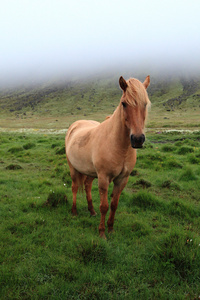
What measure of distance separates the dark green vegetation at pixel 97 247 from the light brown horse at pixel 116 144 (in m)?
0.93

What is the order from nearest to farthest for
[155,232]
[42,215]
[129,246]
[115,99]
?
[129,246], [155,232], [42,215], [115,99]

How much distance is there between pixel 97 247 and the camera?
4008 millimetres

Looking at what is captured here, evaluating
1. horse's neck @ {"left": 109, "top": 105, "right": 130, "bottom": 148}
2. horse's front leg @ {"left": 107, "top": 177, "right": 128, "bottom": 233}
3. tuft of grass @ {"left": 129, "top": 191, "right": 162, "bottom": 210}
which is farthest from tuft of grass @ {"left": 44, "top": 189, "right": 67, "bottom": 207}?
horse's neck @ {"left": 109, "top": 105, "right": 130, "bottom": 148}

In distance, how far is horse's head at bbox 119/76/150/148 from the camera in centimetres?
368

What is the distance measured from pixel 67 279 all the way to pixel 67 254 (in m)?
0.71

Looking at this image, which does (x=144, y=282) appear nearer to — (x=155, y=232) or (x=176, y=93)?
(x=155, y=232)

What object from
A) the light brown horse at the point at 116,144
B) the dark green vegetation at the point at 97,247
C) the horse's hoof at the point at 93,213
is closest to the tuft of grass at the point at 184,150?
the dark green vegetation at the point at 97,247

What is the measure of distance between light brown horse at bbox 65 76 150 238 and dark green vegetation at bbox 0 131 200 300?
3.04 feet

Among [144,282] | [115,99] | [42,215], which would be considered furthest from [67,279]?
[115,99]

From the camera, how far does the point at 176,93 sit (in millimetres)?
155875

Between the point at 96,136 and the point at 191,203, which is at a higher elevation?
the point at 96,136

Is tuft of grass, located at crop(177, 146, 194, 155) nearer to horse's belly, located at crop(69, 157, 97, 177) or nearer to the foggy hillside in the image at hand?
horse's belly, located at crop(69, 157, 97, 177)

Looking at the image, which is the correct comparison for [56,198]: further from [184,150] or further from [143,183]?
[184,150]

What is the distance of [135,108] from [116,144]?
3.80 ft
